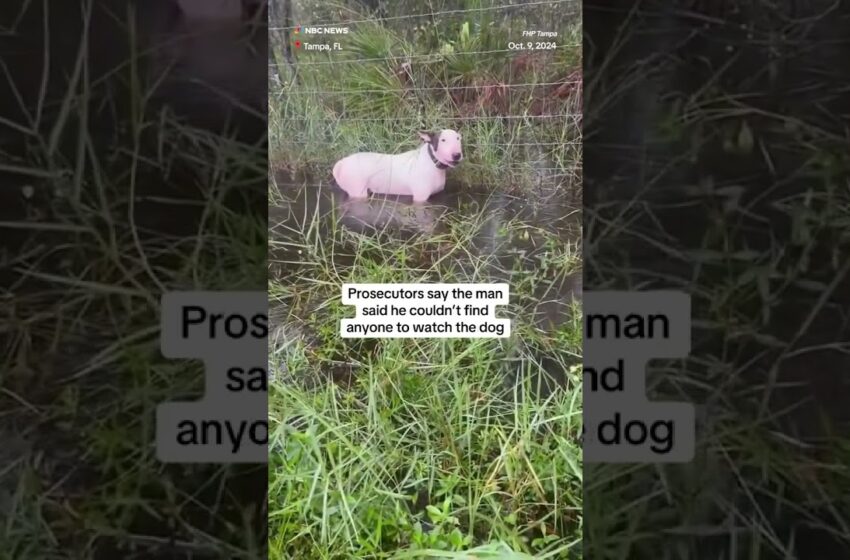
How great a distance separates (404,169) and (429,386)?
0.28 metres

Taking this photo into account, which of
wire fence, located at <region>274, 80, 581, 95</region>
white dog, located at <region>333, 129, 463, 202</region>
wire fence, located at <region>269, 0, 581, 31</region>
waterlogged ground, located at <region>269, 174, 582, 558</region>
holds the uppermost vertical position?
wire fence, located at <region>269, 0, 581, 31</region>

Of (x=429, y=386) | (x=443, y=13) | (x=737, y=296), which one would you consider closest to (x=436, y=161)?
(x=443, y=13)

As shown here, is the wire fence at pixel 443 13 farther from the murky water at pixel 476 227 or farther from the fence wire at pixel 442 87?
the murky water at pixel 476 227

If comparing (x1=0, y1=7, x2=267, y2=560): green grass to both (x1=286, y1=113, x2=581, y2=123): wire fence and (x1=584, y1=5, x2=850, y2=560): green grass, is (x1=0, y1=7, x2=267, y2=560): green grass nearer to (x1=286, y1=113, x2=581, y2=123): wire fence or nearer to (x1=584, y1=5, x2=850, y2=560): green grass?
(x1=286, y1=113, x2=581, y2=123): wire fence

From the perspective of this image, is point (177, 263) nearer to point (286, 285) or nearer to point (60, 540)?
point (286, 285)

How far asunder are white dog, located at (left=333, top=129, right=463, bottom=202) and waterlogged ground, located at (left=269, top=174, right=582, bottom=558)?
0.02 m

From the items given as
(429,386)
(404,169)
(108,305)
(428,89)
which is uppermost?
(428,89)

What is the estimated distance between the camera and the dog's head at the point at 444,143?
96 cm

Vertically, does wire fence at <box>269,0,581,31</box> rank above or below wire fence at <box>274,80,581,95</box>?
above

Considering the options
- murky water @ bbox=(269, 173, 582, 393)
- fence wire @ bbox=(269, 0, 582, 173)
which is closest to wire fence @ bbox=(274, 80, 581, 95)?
fence wire @ bbox=(269, 0, 582, 173)

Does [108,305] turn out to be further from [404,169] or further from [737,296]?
[737,296]

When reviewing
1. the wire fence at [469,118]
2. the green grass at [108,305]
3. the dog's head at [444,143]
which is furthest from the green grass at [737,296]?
the green grass at [108,305]

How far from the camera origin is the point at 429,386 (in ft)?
3.17

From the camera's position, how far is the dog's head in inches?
37.6
